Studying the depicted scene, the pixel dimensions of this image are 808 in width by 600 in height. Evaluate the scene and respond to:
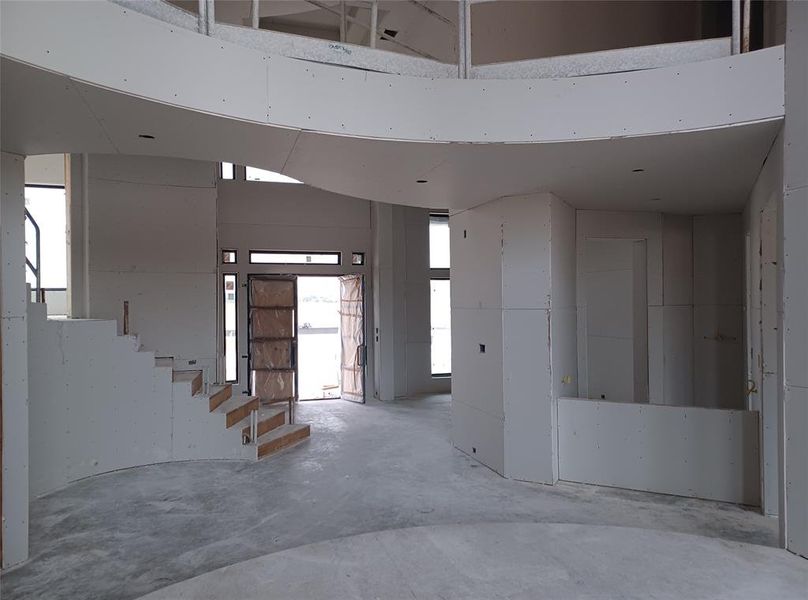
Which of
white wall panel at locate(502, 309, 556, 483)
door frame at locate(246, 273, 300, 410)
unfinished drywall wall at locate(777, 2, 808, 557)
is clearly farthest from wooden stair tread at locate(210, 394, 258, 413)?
unfinished drywall wall at locate(777, 2, 808, 557)

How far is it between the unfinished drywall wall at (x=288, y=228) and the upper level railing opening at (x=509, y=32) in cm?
255

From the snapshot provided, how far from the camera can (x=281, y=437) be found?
19.5ft

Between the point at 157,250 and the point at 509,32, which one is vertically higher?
the point at 509,32

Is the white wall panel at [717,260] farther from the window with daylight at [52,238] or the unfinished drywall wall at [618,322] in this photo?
the window with daylight at [52,238]

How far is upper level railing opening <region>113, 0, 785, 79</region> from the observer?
3.11 meters

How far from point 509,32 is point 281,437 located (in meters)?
5.05

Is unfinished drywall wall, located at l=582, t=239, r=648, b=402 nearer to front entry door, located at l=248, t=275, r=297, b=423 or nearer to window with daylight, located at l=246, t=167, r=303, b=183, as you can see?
front entry door, located at l=248, t=275, r=297, b=423

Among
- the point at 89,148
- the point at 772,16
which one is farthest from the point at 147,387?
the point at 772,16

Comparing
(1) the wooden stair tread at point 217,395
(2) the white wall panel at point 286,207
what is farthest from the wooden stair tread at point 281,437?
(2) the white wall panel at point 286,207

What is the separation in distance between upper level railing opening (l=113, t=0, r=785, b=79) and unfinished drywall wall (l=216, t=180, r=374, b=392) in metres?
2.55

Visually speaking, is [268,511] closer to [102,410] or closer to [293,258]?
[102,410]

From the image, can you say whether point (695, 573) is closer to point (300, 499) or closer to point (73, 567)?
point (300, 499)

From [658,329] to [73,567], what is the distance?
5.82m

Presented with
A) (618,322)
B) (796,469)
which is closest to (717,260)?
(618,322)
